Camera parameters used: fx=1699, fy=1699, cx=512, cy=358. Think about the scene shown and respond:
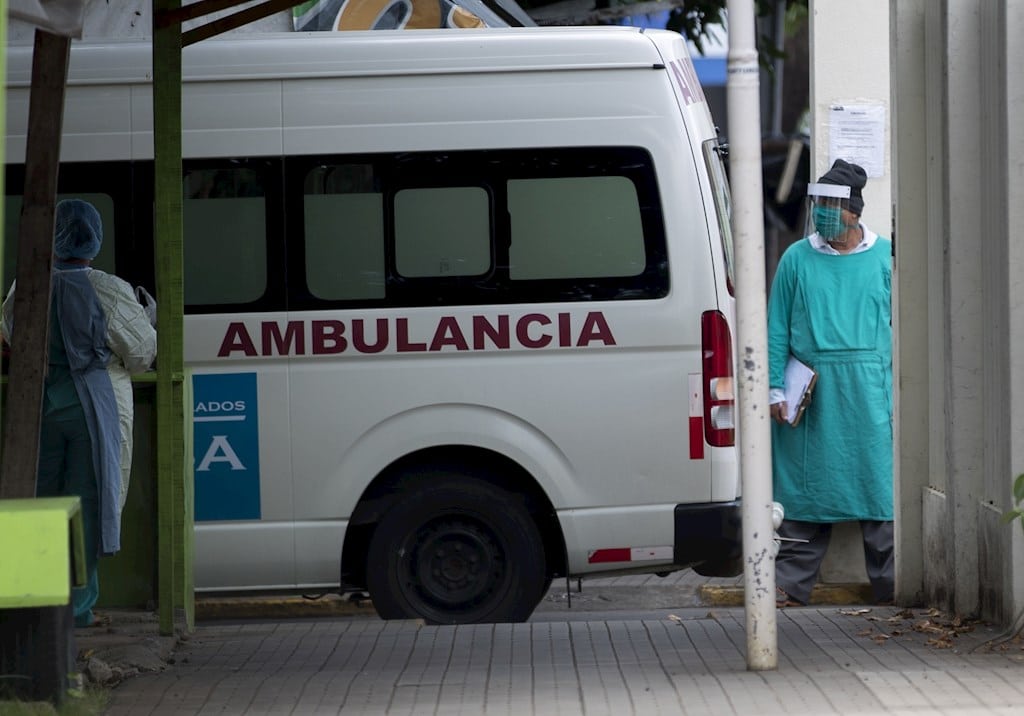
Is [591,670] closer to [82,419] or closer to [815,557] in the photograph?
[82,419]

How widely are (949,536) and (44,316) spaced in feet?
11.9

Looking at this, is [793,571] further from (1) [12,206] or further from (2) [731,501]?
(1) [12,206]

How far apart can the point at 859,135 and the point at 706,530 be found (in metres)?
2.42

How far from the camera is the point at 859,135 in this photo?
8648 millimetres

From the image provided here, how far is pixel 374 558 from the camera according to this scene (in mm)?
7516

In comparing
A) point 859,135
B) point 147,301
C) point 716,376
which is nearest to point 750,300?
point 716,376

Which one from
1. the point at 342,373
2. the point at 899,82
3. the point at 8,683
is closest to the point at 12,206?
the point at 342,373

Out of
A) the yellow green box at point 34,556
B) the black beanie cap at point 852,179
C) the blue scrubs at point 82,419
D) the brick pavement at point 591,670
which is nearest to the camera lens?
the yellow green box at point 34,556

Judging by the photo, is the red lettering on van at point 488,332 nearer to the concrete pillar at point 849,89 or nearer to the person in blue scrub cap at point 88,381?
the person in blue scrub cap at point 88,381

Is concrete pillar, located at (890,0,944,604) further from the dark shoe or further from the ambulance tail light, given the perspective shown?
the dark shoe

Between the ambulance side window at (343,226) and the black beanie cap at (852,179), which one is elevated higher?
the black beanie cap at (852,179)

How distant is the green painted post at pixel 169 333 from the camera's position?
645 centimetres

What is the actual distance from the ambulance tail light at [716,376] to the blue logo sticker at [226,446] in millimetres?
1964

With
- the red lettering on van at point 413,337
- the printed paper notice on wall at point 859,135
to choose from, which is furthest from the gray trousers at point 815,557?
the printed paper notice on wall at point 859,135
